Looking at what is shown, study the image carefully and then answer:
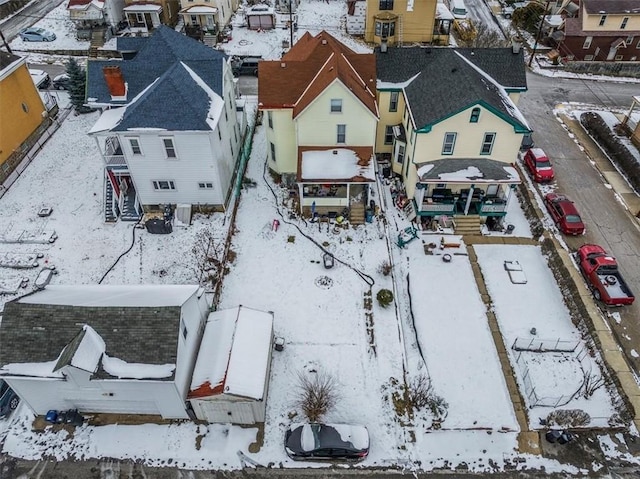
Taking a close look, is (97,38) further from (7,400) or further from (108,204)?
(7,400)

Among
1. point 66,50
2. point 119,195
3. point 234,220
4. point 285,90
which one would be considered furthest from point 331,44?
point 66,50

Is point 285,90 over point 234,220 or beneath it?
over

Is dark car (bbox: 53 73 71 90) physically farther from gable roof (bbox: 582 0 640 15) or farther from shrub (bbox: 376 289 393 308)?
gable roof (bbox: 582 0 640 15)

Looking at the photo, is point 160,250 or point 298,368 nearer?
point 298,368

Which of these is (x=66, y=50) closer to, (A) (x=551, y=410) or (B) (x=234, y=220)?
(B) (x=234, y=220)

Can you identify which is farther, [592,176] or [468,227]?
[592,176]

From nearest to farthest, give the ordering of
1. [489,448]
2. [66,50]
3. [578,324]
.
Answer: [489,448], [578,324], [66,50]

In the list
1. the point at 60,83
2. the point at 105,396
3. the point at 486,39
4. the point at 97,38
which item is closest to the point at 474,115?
the point at 105,396
